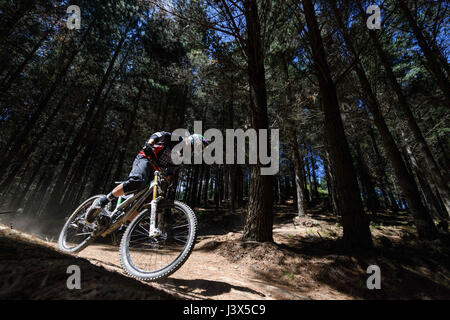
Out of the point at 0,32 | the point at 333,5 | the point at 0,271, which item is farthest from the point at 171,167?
the point at 0,32

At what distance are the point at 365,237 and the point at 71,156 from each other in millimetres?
16406

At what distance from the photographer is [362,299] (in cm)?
312

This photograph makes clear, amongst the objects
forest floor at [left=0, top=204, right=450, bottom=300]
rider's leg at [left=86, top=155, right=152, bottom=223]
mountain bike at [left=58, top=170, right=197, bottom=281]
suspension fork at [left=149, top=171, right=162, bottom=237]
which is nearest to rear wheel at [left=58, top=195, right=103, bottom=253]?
mountain bike at [left=58, top=170, right=197, bottom=281]

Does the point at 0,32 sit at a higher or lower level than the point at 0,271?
higher

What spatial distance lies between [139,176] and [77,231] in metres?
2.67

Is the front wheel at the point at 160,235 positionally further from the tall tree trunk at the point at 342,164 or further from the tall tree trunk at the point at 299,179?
the tall tree trunk at the point at 299,179

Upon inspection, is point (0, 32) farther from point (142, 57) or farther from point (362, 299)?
point (362, 299)

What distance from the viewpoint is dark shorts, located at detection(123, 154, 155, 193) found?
3545 millimetres

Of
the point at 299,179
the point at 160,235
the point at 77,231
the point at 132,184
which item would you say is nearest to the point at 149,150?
the point at 132,184

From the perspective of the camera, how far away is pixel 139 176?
142 inches

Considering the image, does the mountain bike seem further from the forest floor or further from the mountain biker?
the forest floor

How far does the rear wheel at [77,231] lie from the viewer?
12.7 ft

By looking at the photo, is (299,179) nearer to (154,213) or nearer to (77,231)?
(154,213)

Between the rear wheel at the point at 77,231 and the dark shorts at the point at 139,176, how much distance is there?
1.14 m
